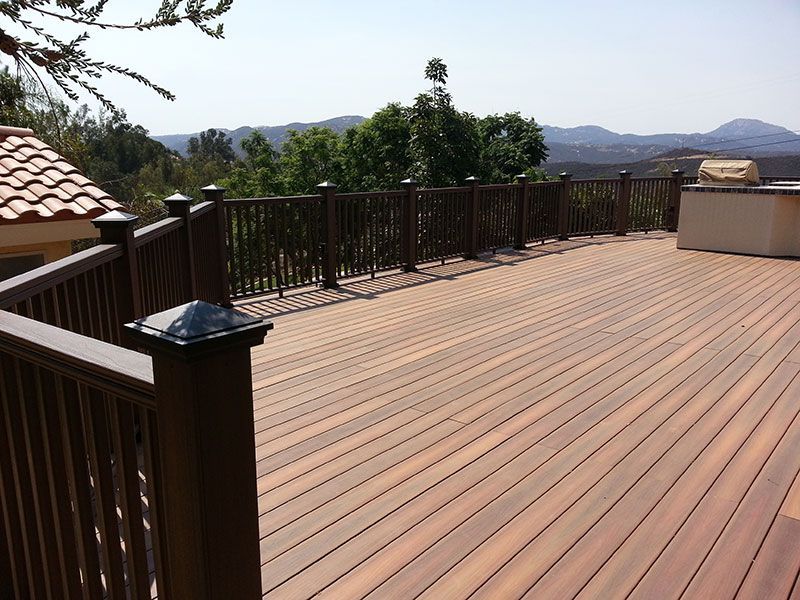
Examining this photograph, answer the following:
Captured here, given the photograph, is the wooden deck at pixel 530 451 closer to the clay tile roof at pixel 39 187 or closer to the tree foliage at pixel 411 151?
the clay tile roof at pixel 39 187

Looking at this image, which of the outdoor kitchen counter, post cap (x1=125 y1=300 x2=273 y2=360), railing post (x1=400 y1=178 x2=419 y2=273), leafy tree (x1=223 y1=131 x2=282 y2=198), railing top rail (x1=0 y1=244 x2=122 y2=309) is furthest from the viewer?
leafy tree (x1=223 y1=131 x2=282 y2=198)

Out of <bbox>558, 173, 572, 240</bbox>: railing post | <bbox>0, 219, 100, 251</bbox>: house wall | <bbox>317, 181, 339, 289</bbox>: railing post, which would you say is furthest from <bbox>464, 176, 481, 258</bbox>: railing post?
<bbox>0, 219, 100, 251</bbox>: house wall

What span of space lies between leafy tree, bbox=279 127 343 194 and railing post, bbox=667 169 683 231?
20.1m

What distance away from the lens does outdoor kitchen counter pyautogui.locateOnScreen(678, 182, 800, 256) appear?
8.34m

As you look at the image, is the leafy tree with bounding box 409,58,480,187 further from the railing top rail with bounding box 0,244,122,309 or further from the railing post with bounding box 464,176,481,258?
the railing top rail with bounding box 0,244,122,309

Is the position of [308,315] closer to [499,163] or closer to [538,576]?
[538,576]

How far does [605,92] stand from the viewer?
38500 millimetres

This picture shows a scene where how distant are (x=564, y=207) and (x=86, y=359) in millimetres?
9487

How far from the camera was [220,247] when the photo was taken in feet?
17.9

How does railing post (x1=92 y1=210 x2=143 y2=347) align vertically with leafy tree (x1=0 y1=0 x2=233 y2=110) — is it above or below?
below

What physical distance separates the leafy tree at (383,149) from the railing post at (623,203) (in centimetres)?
1222

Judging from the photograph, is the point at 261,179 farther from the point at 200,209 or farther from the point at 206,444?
the point at 206,444

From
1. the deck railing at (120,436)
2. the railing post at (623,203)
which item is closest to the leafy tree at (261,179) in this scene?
the railing post at (623,203)

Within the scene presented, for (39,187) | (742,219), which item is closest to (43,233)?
(39,187)
